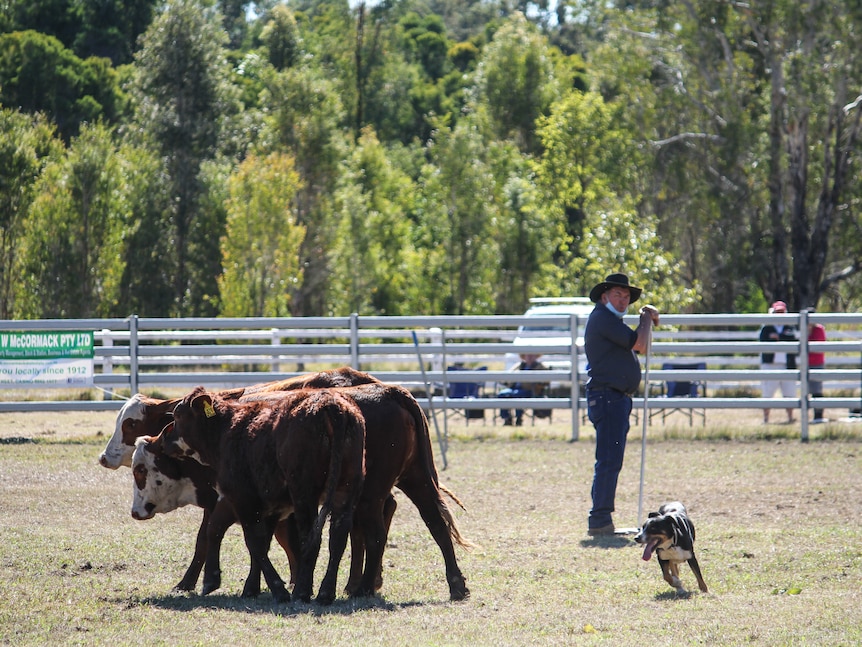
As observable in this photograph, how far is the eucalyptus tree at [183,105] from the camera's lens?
3978 centimetres

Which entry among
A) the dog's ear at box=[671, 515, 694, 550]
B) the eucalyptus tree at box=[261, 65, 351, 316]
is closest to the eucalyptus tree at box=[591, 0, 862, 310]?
the eucalyptus tree at box=[261, 65, 351, 316]

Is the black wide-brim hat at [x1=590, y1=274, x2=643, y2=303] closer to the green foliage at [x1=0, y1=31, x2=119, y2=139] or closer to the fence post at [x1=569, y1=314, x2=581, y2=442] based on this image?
the fence post at [x1=569, y1=314, x2=581, y2=442]

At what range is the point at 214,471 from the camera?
25.0 feet

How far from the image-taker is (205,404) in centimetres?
735

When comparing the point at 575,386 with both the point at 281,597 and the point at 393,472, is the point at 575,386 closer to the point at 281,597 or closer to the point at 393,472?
the point at 393,472

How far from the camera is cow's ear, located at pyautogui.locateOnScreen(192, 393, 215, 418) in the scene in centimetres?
735

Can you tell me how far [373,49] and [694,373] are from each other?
46095mm

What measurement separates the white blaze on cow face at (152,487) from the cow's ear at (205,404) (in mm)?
625

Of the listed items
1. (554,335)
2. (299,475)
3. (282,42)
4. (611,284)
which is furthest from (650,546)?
(282,42)

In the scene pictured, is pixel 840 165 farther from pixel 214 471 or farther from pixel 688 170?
pixel 214 471

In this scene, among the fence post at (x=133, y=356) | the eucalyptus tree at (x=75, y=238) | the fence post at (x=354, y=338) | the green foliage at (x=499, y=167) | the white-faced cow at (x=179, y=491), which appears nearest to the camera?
the white-faced cow at (x=179, y=491)

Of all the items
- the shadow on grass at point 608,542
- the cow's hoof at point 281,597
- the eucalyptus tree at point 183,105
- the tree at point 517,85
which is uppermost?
the tree at point 517,85

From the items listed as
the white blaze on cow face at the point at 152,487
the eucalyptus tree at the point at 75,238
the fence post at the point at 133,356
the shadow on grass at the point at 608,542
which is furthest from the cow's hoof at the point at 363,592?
the eucalyptus tree at the point at 75,238

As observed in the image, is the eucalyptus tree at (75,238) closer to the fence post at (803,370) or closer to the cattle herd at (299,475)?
the fence post at (803,370)
